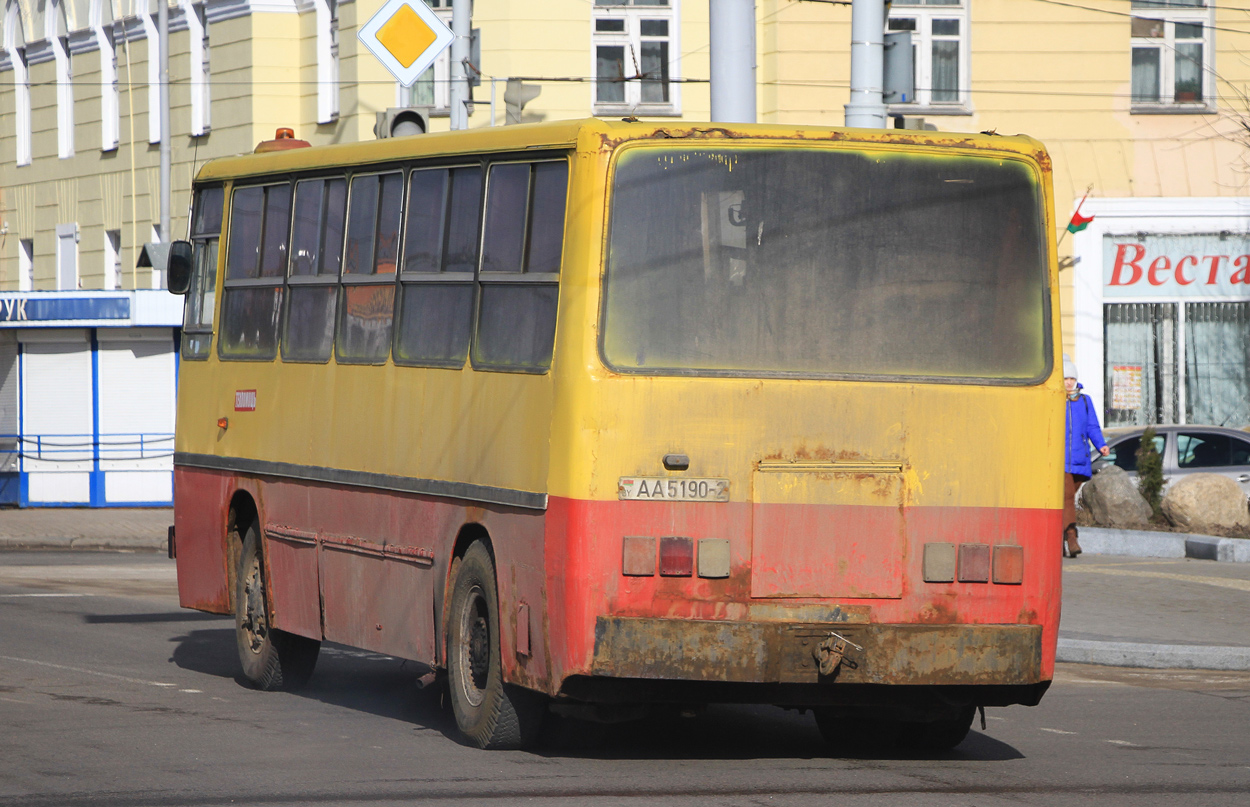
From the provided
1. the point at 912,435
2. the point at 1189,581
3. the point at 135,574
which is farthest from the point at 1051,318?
the point at 135,574

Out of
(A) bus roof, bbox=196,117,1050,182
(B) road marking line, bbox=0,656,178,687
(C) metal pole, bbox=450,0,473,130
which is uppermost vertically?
(C) metal pole, bbox=450,0,473,130

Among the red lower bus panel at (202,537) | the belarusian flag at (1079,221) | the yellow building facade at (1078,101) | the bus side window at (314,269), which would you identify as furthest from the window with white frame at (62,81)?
the bus side window at (314,269)

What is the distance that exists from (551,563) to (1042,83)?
2029 centimetres

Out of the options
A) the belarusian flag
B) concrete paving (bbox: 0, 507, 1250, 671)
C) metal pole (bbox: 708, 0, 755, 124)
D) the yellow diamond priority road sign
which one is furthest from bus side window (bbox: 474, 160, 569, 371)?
the belarusian flag

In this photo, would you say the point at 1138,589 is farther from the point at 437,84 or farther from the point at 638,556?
the point at 437,84

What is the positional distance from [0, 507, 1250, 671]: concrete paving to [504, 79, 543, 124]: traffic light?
6.11 metres

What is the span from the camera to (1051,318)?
29.1 ft

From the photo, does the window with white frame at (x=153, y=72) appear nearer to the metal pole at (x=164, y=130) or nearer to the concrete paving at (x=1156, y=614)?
the metal pole at (x=164, y=130)

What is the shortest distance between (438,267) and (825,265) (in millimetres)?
1999

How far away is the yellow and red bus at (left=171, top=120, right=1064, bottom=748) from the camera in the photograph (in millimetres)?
8352

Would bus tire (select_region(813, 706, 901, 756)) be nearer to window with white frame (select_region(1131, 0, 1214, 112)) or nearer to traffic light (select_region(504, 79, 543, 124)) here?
traffic light (select_region(504, 79, 543, 124))

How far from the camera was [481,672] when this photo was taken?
9.27 m

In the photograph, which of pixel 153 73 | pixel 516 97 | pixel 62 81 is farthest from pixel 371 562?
pixel 62 81

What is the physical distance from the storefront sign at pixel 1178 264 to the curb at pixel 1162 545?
7089 millimetres
